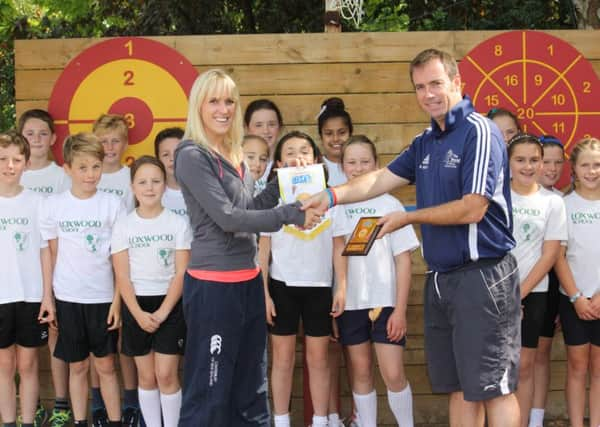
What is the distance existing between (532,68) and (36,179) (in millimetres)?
3557

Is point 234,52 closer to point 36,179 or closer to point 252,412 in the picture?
point 36,179

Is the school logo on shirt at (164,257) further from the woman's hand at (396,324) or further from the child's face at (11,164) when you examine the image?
the woman's hand at (396,324)

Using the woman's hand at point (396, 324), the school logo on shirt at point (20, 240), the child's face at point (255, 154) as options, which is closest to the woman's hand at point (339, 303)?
the woman's hand at point (396, 324)

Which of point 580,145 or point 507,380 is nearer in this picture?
point 507,380

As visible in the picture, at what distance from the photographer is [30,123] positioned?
5.66 meters

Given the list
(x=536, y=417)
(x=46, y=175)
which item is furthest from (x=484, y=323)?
(x=46, y=175)

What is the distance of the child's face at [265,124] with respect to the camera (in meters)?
5.62

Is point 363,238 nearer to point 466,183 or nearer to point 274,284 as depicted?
point 466,183

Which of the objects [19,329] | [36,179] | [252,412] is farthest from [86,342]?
[252,412]

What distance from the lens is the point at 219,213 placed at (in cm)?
379

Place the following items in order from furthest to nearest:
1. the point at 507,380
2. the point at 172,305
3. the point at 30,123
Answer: the point at 30,123 → the point at 172,305 → the point at 507,380

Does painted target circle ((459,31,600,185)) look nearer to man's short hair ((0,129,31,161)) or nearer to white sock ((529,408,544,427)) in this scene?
white sock ((529,408,544,427))

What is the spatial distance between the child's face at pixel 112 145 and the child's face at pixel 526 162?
8.54 feet

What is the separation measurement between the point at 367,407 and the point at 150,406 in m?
1.36
